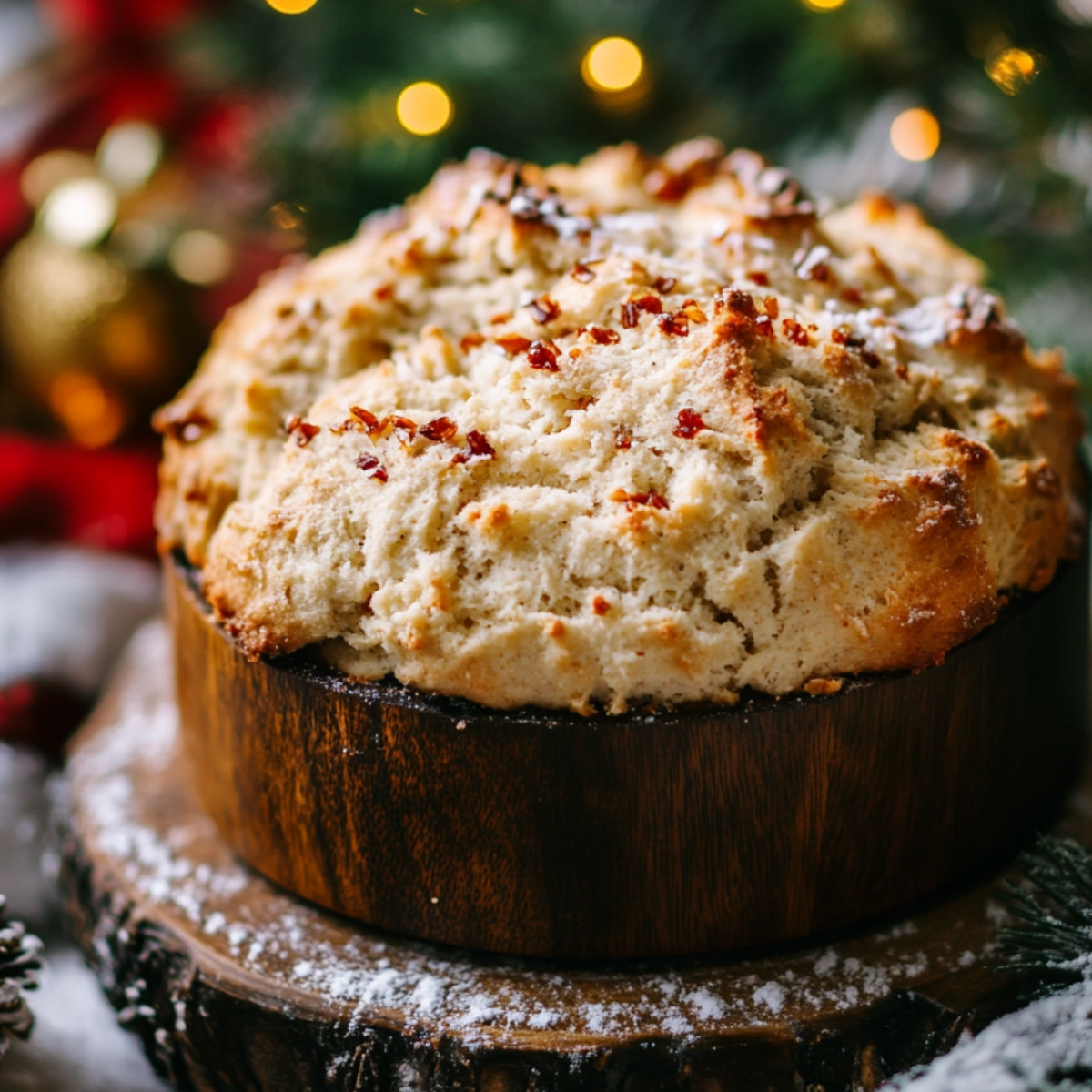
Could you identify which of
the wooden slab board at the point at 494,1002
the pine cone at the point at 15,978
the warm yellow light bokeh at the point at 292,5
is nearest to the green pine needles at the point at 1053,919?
the wooden slab board at the point at 494,1002

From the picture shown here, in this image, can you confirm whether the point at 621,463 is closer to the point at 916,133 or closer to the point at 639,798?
the point at 639,798

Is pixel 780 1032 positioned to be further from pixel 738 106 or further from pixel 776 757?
pixel 738 106

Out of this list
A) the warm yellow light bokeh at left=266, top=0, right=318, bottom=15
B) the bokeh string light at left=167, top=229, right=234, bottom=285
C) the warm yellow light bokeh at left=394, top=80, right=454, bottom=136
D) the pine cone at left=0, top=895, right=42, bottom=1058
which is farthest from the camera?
the bokeh string light at left=167, top=229, right=234, bottom=285

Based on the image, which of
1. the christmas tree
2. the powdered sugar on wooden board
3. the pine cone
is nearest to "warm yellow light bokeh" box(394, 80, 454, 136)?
the christmas tree

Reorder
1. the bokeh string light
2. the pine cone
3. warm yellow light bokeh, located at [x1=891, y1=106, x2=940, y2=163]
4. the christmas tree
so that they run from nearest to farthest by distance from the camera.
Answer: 1. the pine cone
2. the christmas tree
3. warm yellow light bokeh, located at [x1=891, y1=106, x2=940, y2=163]
4. the bokeh string light

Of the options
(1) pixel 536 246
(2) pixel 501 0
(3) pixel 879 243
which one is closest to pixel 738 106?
(2) pixel 501 0

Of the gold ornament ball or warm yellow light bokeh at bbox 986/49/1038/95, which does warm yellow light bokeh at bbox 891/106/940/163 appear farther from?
the gold ornament ball
